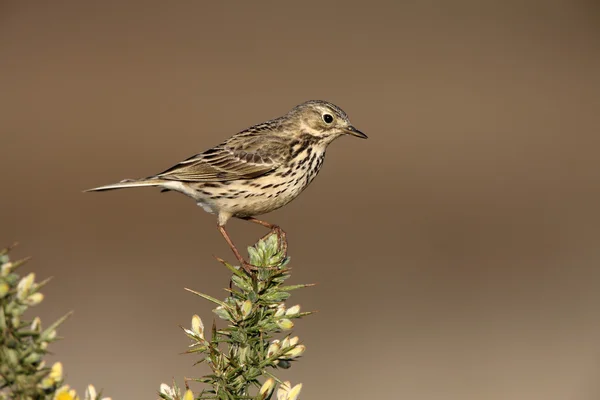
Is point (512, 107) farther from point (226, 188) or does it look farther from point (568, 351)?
point (226, 188)

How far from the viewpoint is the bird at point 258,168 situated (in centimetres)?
572

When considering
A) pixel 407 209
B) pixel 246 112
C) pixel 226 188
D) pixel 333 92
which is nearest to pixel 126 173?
pixel 246 112

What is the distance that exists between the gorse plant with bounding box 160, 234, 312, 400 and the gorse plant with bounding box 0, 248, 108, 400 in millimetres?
888

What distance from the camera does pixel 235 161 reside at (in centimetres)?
601

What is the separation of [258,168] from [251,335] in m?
2.77

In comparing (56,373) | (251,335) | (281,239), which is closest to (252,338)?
(251,335)

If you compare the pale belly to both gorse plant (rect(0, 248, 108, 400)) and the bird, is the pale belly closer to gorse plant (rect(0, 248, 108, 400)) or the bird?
the bird

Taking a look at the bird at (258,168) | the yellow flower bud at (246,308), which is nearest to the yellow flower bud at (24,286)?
the yellow flower bud at (246,308)

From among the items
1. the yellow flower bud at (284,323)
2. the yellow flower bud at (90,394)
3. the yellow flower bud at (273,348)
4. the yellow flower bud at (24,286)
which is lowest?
the yellow flower bud at (90,394)

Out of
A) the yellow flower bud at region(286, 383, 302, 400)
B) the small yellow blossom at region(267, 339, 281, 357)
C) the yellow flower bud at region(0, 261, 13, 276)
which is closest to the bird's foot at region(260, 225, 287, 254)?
the small yellow blossom at region(267, 339, 281, 357)

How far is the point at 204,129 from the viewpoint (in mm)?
15844

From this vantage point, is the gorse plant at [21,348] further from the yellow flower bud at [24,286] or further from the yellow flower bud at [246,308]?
the yellow flower bud at [246,308]

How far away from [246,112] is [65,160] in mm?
3402

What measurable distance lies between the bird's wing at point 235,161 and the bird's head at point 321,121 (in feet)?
0.80
